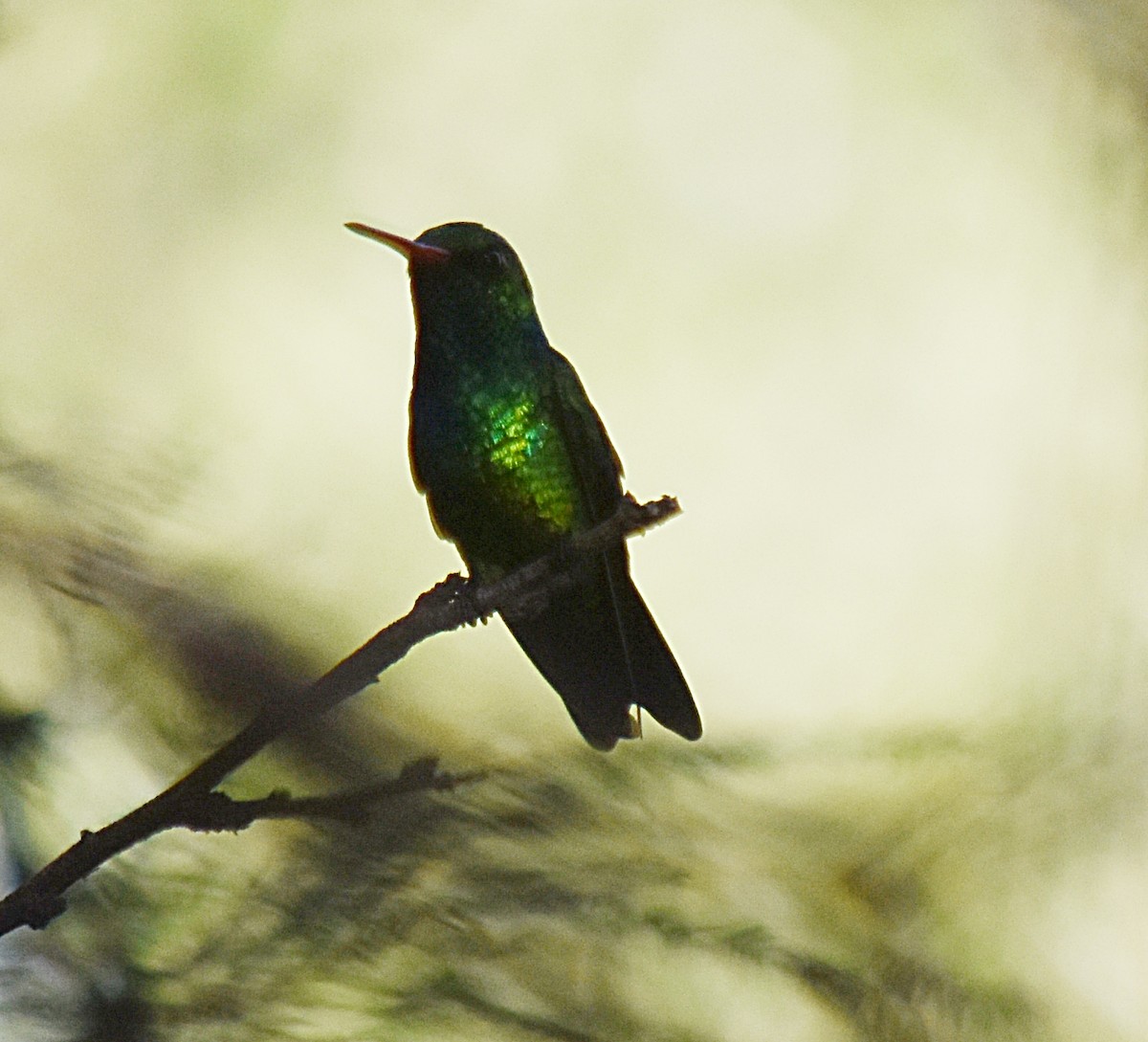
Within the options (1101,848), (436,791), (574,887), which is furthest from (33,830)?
(1101,848)

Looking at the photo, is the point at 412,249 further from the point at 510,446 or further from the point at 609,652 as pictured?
the point at 609,652

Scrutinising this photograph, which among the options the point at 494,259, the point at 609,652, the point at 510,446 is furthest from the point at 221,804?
the point at 494,259

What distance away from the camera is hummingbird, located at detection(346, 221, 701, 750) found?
8.36 ft

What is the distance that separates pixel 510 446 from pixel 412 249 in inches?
16.6

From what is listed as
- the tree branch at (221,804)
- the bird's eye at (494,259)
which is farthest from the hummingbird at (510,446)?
the tree branch at (221,804)

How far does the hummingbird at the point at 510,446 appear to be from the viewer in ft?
8.36

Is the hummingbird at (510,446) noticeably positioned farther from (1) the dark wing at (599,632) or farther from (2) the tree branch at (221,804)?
(2) the tree branch at (221,804)

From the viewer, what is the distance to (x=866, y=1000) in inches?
59.9

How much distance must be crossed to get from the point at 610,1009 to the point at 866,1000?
28cm

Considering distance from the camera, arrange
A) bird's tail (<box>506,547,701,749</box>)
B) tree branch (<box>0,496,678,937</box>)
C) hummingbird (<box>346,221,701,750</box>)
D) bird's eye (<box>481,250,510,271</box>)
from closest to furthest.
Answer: tree branch (<box>0,496,678,937</box>), bird's tail (<box>506,547,701,749</box>), hummingbird (<box>346,221,701,750</box>), bird's eye (<box>481,250,510,271</box>)

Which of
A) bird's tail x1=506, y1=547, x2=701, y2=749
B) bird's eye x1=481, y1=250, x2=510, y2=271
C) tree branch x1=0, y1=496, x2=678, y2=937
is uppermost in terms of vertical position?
bird's eye x1=481, y1=250, x2=510, y2=271

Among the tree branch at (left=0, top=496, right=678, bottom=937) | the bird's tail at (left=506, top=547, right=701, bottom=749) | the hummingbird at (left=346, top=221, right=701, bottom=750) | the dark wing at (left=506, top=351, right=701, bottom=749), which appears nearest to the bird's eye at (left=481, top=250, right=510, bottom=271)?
the hummingbird at (left=346, top=221, right=701, bottom=750)

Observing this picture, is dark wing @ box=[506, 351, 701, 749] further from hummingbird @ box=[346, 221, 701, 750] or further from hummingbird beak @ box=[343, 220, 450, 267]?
hummingbird beak @ box=[343, 220, 450, 267]

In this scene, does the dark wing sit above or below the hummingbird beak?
below
